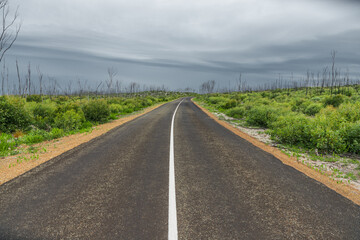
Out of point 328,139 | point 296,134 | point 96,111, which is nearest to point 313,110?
point 296,134

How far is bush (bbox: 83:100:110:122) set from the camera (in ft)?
52.0

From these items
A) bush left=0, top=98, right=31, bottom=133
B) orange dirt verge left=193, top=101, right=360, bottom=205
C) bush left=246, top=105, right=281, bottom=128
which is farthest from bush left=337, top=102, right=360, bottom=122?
bush left=0, top=98, right=31, bottom=133

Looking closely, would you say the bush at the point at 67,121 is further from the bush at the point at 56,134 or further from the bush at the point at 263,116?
the bush at the point at 263,116

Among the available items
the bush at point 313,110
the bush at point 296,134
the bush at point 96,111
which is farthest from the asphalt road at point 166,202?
the bush at point 313,110

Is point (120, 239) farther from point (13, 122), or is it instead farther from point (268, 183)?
point (13, 122)

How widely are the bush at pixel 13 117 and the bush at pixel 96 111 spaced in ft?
14.8

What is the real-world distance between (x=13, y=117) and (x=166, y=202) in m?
11.4

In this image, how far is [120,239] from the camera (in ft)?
9.07

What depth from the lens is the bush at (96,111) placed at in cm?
1585

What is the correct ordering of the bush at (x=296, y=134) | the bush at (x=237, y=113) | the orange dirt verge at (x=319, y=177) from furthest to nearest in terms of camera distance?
the bush at (x=237, y=113) < the bush at (x=296, y=134) < the orange dirt verge at (x=319, y=177)

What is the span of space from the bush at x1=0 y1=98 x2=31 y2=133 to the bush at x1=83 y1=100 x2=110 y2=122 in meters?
4.50

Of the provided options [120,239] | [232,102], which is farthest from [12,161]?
[232,102]

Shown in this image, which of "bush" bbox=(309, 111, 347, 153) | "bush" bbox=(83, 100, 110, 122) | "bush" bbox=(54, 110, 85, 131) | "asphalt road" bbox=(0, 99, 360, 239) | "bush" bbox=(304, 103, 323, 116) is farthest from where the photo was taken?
"bush" bbox=(304, 103, 323, 116)

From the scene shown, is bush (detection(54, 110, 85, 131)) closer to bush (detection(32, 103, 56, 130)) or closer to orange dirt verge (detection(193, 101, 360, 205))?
bush (detection(32, 103, 56, 130))
